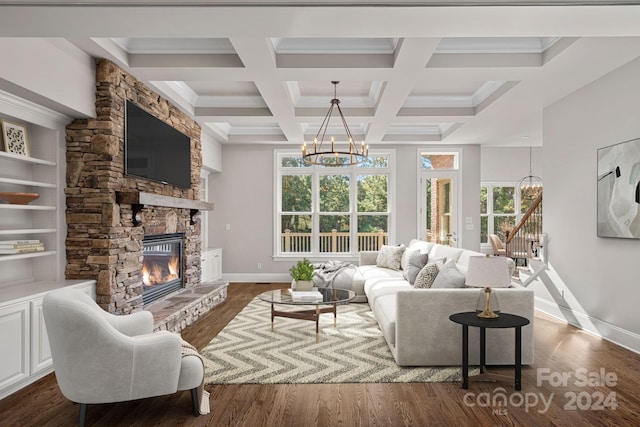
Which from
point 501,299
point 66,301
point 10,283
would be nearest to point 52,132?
point 10,283

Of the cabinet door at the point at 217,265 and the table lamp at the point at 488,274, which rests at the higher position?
the table lamp at the point at 488,274

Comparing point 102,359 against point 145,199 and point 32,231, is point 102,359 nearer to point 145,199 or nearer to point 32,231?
point 32,231

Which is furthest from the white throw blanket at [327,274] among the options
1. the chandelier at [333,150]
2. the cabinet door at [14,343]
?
the cabinet door at [14,343]

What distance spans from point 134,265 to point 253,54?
241 cm

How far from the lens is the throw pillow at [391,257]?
6.77 m

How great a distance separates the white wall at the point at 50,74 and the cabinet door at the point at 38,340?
158 cm

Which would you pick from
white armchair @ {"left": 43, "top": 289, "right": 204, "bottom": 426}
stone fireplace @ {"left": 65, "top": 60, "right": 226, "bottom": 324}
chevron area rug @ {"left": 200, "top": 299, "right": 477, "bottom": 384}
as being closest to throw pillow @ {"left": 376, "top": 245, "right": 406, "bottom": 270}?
chevron area rug @ {"left": 200, "top": 299, "right": 477, "bottom": 384}

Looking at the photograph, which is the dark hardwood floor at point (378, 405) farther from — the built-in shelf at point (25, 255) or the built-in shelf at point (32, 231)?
the built-in shelf at point (32, 231)

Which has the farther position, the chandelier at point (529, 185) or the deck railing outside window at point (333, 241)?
the chandelier at point (529, 185)

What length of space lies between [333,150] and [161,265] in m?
2.62

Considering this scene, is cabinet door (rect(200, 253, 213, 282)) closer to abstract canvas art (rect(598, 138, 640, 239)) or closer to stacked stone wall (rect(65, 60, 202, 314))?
stacked stone wall (rect(65, 60, 202, 314))

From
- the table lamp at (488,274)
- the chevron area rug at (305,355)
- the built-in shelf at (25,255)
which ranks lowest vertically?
the chevron area rug at (305,355)

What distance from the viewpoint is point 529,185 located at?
1041cm

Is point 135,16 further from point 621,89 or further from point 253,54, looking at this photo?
point 621,89
